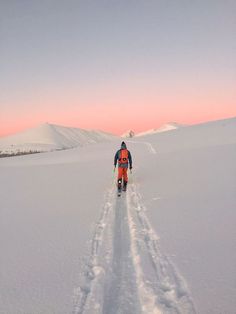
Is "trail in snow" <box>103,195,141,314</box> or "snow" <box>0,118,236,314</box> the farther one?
"snow" <box>0,118,236,314</box>

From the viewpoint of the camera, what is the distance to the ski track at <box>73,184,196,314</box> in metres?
4.02

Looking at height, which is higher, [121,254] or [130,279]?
[121,254]

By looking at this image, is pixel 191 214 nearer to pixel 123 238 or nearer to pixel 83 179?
pixel 123 238

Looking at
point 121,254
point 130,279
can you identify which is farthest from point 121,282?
point 121,254

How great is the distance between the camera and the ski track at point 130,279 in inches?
158

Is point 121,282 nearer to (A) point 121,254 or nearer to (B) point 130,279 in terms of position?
(B) point 130,279

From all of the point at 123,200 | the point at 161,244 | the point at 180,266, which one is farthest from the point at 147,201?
the point at 180,266

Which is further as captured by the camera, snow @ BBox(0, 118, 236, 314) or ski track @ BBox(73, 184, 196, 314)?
snow @ BBox(0, 118, 236, 314)

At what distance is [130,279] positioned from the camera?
15.7 ft

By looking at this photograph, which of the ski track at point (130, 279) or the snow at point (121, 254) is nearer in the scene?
the ski track at point (130, 279)

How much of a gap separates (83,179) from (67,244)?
1096cm

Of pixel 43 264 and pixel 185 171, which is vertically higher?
pixel 185 171

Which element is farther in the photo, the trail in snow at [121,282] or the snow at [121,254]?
the snow at [121,254]

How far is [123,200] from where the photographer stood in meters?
11.4
